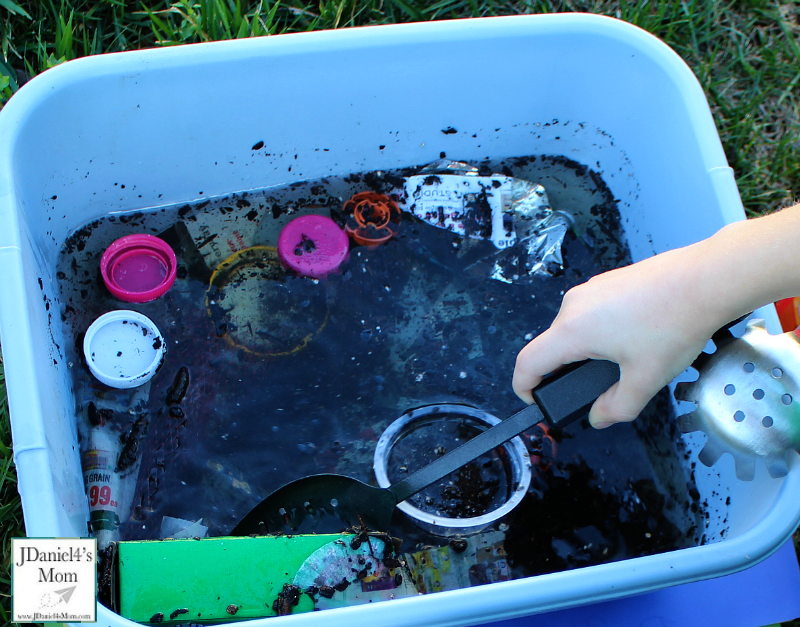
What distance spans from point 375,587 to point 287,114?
734mm

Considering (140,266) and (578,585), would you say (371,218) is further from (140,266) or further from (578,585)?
(578,585)

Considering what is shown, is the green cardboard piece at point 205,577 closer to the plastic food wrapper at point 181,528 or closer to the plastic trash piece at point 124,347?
the plastic food wrapper at point 181,528

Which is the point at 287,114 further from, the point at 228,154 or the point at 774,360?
the point at 774,360

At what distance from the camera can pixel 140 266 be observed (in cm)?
106

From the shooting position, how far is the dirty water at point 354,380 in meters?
0.96

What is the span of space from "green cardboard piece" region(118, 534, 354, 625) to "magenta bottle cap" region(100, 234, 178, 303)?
409mm

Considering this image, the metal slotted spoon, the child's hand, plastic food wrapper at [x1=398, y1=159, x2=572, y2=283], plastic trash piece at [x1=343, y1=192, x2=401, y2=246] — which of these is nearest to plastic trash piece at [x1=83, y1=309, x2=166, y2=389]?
plastic trash piece at [x1=343, y1=192, x2=401, y2=246]

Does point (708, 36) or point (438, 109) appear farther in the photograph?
point (708, 36)

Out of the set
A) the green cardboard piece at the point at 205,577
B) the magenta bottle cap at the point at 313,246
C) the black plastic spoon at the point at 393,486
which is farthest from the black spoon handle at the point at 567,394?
the magenta bottle cap at the point at 313,246

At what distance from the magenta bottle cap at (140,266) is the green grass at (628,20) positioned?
0.42m

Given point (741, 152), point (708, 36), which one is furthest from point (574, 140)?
point (708, 36)

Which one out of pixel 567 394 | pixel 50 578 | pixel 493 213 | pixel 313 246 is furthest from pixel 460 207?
pixel 50 578

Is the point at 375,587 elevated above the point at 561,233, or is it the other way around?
the point at 561,233

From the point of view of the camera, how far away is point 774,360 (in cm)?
77
